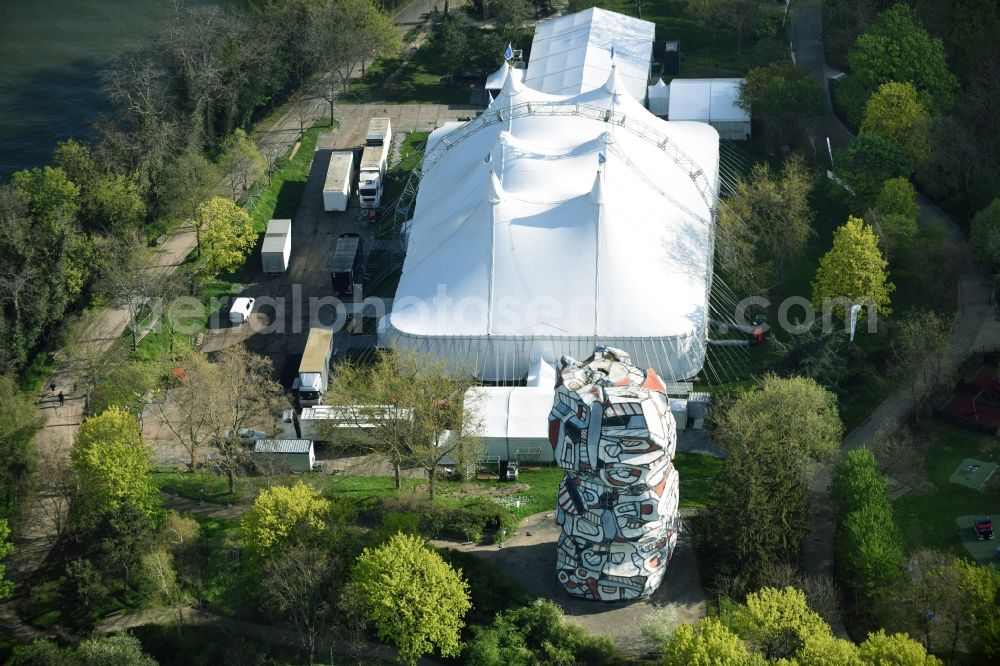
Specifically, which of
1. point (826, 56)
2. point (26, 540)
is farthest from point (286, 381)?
point (826, 56)

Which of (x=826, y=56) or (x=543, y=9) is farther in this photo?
(x=543, y=9)

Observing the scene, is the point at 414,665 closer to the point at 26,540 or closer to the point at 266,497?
the point at 266,497

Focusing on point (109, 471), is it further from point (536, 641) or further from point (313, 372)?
point (536, 641)

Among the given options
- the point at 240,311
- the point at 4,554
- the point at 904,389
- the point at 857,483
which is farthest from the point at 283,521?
the point at 904,389

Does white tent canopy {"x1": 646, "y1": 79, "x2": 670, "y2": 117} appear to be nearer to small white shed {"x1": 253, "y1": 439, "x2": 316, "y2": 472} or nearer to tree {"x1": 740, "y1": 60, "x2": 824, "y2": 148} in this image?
tree {"x1": 740, "y1": 60, "x2": 824, "y2": 148}

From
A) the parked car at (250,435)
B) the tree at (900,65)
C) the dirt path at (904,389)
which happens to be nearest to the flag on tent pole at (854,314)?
the dirt path at (904,389)

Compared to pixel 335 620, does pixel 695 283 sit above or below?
above

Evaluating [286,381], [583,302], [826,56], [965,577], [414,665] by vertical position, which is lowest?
[414,665]

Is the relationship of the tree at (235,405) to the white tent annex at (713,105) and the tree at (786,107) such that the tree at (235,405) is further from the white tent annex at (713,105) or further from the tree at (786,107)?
the tree at (786,107)
